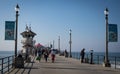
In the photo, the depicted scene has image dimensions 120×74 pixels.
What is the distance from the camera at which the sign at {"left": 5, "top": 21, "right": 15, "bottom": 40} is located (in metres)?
26.0

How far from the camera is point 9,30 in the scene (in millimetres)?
26109

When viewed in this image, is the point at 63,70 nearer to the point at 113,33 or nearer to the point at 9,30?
the point at 9,30

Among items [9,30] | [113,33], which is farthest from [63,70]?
[113,33]

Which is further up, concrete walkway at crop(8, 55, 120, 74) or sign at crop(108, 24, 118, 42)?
sign at crop(108, 24, 118, 42)

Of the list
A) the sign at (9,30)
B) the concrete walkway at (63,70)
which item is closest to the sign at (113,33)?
the concrete walkway at (63,70)

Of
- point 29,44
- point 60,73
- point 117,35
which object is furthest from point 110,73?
point 29,44

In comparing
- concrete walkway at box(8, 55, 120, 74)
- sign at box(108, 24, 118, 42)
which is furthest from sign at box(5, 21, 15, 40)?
sign at box(108, 24, 118, 42)

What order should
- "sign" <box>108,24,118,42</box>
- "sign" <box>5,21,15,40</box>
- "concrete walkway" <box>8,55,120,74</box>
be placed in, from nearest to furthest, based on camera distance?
"concrete walkway" <box>8,55,120,74</box>
"sign" <box>5,21,15,40</box>
"sign" <box>108,24,118,42</box>

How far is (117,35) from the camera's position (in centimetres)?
2892

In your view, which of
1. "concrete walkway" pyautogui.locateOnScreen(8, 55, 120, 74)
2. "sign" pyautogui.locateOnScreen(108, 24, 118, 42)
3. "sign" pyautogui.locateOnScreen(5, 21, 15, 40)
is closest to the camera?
"concrete walkway" pyautogui.locateOnScreen(8, 55, 120, 74)

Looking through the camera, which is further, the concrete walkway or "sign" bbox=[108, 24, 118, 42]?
"sign" bbox=[108, 24, 118, 42]

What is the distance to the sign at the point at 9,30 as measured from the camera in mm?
25984

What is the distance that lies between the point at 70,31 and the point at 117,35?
98.4ft

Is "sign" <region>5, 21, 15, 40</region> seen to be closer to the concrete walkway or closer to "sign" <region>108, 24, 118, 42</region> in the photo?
the concrete walkway
